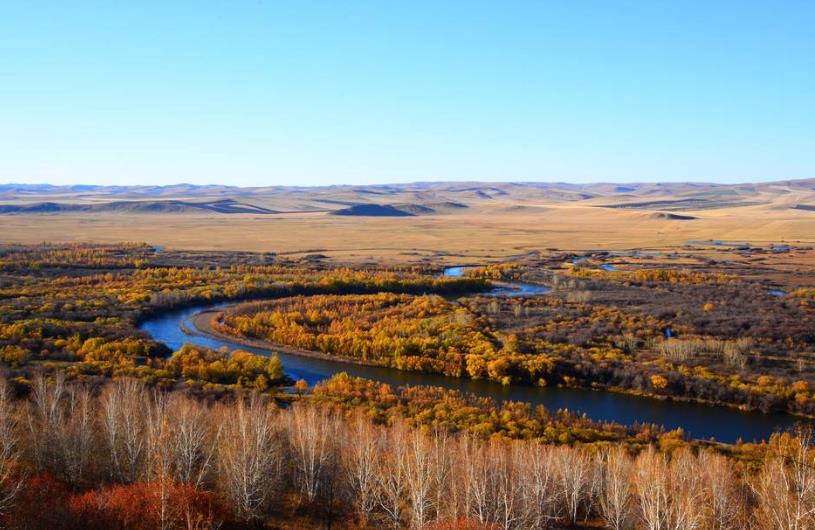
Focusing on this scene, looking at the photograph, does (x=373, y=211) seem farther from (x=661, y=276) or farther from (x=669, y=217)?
(x=661, y=276)

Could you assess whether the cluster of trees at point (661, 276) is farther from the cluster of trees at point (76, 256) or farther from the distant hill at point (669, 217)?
the distant hill at point (669, 217)

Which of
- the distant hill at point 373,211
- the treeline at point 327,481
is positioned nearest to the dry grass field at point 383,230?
the distant hill at point 373,211

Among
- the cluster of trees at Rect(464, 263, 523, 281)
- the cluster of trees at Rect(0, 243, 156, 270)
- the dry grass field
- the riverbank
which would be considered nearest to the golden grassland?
the dry grass field

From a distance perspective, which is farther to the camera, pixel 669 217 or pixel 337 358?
pixel 669 217

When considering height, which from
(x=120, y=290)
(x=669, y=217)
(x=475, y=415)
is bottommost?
(x=475, y=415)

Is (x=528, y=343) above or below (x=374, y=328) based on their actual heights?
below

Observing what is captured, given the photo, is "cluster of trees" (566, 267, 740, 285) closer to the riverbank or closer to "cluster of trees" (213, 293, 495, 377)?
"cluster of trees" (213, 293, 495, 377)

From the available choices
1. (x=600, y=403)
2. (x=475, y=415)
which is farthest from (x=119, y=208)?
(x=475, y=415)
